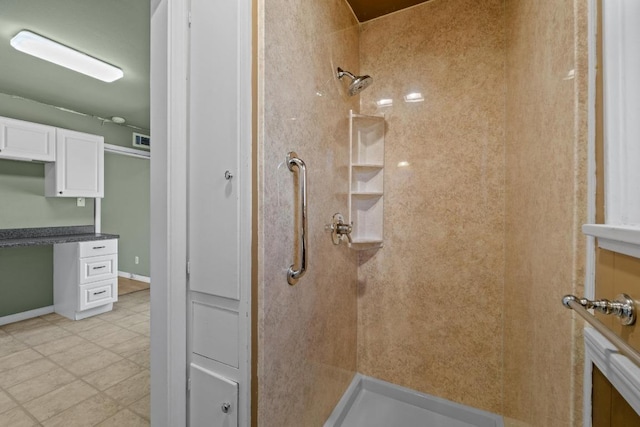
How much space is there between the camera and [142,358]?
7.68 ft

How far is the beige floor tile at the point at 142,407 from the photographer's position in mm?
1714

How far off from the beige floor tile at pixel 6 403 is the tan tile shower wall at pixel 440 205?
2321 mm

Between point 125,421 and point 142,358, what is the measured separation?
756 millimetres

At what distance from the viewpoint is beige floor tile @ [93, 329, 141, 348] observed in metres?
2.61

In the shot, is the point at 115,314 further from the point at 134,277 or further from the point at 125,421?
the point at 125,421

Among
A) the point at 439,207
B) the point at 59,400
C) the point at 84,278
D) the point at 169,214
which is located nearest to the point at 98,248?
the point at 84,278

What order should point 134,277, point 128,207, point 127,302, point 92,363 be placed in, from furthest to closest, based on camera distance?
point 134,277 → point 128,207 → point 127,302 → point 92,363

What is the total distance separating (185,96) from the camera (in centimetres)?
104

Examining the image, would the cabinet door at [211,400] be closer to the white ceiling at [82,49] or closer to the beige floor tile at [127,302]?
the white ceiling at [82,49]

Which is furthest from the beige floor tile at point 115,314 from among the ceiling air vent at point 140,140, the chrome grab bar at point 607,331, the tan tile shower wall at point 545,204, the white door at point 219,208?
the chrome grab bar at point 607,331

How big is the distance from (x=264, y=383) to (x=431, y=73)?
1.89 meters

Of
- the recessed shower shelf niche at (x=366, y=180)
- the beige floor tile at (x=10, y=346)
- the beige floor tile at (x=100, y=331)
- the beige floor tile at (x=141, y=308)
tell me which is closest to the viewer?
the recessed shower shelf niche at (x=366, y=180)

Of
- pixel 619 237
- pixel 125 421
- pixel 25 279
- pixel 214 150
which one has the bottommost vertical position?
pixel 125 421

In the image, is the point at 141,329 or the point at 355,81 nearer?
the point at 355,81
